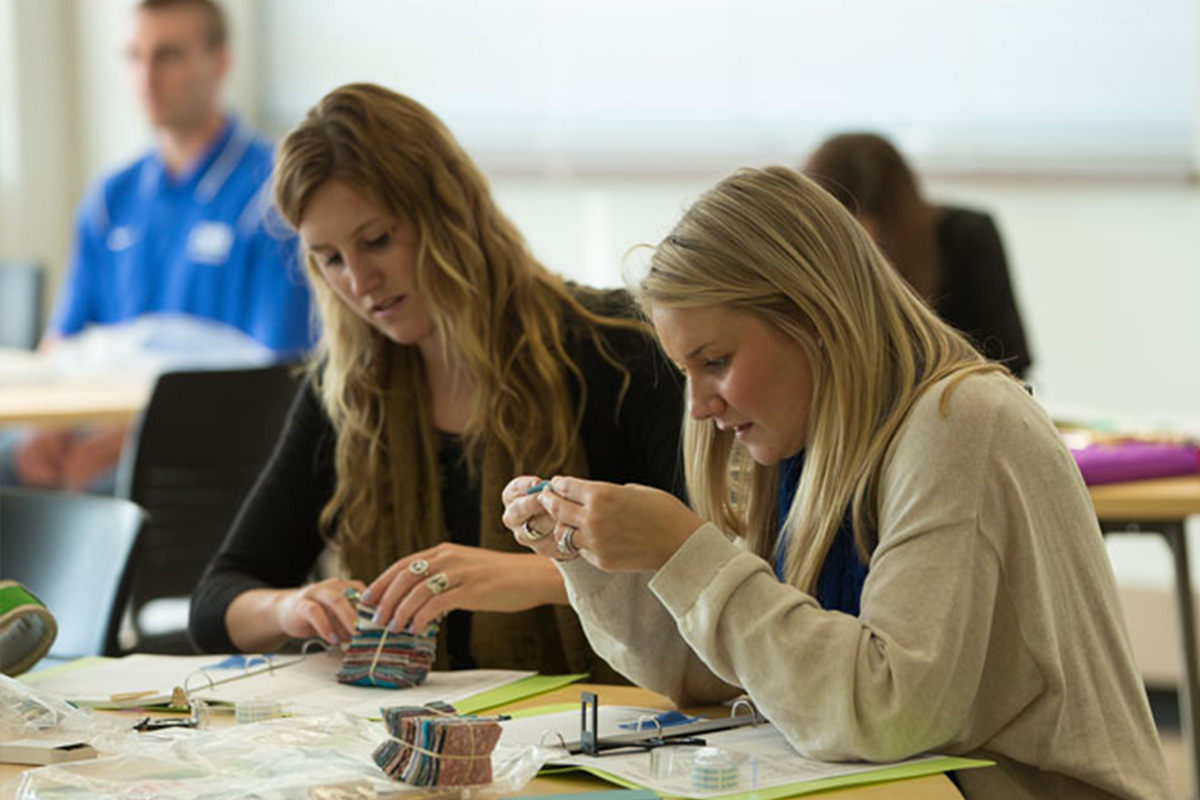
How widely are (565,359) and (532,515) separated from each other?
2.37 ft

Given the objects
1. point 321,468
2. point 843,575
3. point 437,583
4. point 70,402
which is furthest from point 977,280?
point 843,575

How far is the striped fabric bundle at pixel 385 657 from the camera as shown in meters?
1.86

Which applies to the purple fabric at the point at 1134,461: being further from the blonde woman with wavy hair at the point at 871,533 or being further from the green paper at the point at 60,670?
the green paper at the point at 60,670

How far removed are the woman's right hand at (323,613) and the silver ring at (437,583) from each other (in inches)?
4.1

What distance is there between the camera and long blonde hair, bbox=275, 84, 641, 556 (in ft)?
7.39

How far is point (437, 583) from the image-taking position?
75.7 inches

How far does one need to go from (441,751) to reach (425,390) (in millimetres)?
1071

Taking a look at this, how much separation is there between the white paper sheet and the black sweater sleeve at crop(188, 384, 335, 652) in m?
0.37

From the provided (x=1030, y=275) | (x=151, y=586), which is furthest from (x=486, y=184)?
(x=1030, y=275)

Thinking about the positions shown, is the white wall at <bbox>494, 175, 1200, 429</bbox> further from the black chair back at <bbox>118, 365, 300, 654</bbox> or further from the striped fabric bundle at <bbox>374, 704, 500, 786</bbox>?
the striped fabric bundle at <bbox>374, 704, 500, 786</bbox>

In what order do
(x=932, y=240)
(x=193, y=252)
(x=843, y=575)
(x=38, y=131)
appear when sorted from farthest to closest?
(x=38, y=131)
(x=193, y=252)
(x=932, y=240)
(x=843, y=575)

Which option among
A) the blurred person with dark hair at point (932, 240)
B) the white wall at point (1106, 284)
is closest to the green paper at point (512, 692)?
the blurred person with dark hair at point (932, 240)

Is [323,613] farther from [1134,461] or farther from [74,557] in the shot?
[1134,461]

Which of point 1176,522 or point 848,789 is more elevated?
point 848,789
